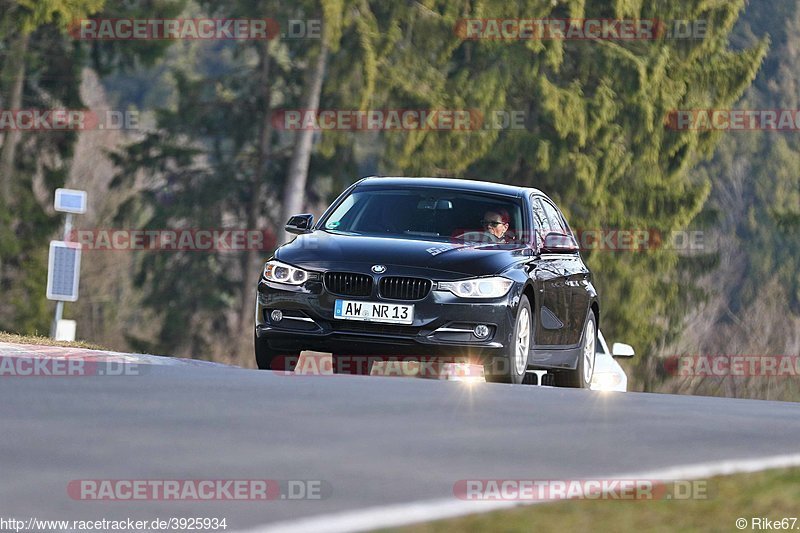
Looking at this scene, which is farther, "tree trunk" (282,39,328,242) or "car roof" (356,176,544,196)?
"tree trunk" (282,39,328,242)

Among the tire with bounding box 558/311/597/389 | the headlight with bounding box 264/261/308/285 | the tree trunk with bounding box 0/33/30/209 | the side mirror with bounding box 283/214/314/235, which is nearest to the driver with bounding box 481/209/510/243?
the side mirror with bounding box 283/214/314/235

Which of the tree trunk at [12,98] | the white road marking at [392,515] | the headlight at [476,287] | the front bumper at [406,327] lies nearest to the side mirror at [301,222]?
the front bumper at [406,327]

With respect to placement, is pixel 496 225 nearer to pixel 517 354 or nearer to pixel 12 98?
pixel 517 354

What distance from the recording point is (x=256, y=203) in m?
48.2

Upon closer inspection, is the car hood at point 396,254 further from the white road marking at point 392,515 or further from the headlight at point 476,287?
the white road marking at point 392,515

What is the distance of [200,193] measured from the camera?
47875 mm

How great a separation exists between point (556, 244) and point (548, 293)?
1.33ft

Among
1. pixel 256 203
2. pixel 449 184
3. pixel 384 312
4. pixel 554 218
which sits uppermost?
pixel 449 184

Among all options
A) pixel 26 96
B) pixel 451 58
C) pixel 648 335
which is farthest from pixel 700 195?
pixel 26 96

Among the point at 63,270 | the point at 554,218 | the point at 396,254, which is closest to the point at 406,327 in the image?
the point at 396,254

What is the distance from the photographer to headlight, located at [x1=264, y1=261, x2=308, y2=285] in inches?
562

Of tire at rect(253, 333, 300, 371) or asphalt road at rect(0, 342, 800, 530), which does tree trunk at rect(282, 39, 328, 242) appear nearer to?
tire at rect(253, 333, 300, 371)

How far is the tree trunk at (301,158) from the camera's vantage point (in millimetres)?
42703

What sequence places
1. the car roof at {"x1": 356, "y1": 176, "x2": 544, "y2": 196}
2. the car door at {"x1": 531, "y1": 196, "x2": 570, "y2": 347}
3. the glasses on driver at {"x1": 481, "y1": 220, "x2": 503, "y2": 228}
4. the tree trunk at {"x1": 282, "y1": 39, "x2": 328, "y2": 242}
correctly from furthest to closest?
the tree trunk at {"x1": 282, "y1": 39, "x2": 328, "y2": 242}
the car roof at {"x1": 356, "y1": 176, "x2": 544, "y2": 196}
the glasses on driver at {"x1": 481, "y1": 220, "x2": 503, "y2": 228}
the car door at {"x1": 531, "y1": 196, "x2": 570, "y2": 347}
